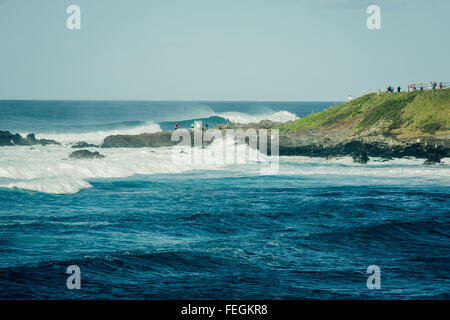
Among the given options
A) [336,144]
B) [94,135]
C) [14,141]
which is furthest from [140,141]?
[94,135]

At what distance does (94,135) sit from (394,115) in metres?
49.2

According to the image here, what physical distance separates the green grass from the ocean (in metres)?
20.9

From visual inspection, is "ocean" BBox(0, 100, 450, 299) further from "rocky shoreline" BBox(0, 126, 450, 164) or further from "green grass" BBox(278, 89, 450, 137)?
"green grass" BBox(278, 89, 450, 137)

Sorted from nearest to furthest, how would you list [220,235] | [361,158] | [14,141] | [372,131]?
[220,235], [361,158], [372,131], [14,141]

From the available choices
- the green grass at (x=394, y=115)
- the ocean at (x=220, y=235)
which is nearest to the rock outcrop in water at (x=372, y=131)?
the green grass at (x=394, y=115)

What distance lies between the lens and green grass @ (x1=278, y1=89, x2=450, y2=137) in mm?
54219

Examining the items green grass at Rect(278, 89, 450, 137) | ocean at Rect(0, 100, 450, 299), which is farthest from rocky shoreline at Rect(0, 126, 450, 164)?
ocean at Rect(0, 100, 450, 299)

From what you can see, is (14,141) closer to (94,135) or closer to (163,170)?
(163,170)

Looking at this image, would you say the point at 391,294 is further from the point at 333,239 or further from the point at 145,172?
the point at 145,172

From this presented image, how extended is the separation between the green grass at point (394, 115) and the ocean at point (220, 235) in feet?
68.6

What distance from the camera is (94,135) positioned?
87.4 m

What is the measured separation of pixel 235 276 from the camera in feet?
46.3
